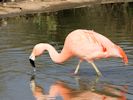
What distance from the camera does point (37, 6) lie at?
80.7 ft

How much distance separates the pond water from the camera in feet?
33.8

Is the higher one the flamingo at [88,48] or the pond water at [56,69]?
the flamingo at [88,48]

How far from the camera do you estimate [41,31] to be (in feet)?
61.3

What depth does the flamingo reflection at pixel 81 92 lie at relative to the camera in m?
9.90

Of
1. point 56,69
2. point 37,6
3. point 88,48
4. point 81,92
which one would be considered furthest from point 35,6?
point 81,92

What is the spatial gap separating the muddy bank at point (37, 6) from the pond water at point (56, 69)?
2.49 m

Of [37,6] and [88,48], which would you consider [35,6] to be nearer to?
[37,6]

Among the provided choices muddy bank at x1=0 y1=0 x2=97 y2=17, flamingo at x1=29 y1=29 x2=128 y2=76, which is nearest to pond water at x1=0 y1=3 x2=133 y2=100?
flamingo at x1=29 y1=29 x2=128 y2=76

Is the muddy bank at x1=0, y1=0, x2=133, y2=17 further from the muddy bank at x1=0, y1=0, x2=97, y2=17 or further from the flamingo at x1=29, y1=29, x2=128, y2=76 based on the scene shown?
the flamingo at x1=29, y1=29, x2=128, y2=76

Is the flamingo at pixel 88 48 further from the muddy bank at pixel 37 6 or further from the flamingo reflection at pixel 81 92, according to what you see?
the muddy bank at pixel 37 6

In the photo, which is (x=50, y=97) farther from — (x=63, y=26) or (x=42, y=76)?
(x=63, y=26)

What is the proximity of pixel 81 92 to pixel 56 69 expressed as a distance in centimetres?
208

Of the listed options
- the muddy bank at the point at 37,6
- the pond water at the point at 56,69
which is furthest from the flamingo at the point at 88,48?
the muddy bank at the point at 37,6

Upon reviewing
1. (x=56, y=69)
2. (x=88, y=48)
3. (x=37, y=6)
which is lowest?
(x=37, y=6)
